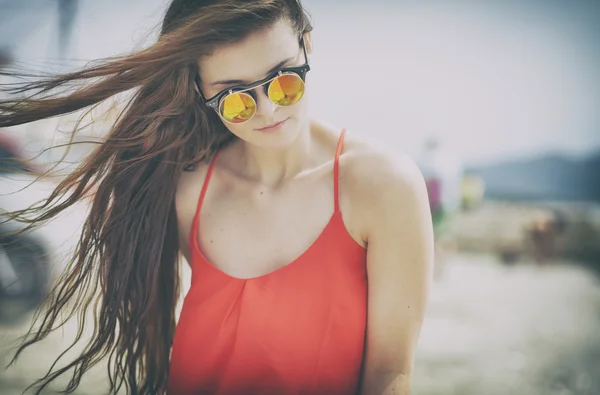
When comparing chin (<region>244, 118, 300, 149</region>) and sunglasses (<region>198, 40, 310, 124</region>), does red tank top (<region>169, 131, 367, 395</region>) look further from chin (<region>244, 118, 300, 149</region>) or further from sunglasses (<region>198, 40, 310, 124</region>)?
sunglasses (<region>198, 40, 310, 124</region>)

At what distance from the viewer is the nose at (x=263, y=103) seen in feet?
5.19

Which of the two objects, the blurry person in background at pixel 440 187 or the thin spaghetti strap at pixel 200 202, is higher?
the thin spaghetti strap at pixel 200 202

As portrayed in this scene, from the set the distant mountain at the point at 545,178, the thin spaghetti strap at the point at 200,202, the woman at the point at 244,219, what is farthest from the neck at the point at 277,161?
the distant mountain at the point at 545,178

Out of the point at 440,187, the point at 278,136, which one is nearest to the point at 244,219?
the point at 278,136

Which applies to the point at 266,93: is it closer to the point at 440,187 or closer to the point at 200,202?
the point at 200,202

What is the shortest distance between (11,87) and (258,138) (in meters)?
0.84

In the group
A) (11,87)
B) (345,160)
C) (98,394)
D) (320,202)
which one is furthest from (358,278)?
(98,394)

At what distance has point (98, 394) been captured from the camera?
11.0ft

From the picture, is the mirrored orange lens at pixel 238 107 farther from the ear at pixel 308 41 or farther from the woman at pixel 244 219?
the ear at pixel 308 41

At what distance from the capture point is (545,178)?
388 inches

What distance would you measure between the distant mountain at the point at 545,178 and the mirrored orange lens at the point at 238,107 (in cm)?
795

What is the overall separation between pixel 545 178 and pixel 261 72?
31.2ft

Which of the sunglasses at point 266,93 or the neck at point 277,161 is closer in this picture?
the sunglasses at point 266,93

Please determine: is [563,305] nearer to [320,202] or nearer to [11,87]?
[320,202]
